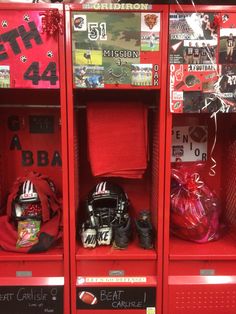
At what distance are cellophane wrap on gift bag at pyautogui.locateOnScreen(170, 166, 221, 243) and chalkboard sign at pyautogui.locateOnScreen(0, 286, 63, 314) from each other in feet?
2.49

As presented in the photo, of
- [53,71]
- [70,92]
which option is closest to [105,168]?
[70,92]

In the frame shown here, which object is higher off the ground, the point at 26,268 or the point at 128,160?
the point at 128,160

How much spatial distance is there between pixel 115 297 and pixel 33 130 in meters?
1.13

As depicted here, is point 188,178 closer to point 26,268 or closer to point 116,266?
point 116,266

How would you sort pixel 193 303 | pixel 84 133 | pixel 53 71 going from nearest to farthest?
1. pixel 53 71
2. pixel 193 303
3. pixel 84 133

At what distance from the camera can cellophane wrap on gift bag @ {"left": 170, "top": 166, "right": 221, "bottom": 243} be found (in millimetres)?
1652

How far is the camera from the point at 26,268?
1546mm

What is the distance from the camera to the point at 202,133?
6.20 feet

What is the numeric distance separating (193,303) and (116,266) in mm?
454

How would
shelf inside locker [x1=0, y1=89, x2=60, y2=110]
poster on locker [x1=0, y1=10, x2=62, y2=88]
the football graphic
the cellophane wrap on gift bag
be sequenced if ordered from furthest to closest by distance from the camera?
1. shelf inside locker [x1=0, y1=89, x2=60, y2=110]
2. the cellophane wrap on gift bag
3. the football graphic
4. poster on locker [x1=0, y1=10, x2=62, y2=88]

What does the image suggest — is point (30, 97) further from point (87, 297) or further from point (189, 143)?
point (87, 297)

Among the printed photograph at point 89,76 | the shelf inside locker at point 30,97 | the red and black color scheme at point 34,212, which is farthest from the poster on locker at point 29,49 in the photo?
the red and black color scheme at point 34,212

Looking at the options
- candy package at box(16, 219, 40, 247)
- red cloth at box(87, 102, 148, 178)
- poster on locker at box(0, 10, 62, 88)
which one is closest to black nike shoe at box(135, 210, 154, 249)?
red cloth at box(87, 102, 148, 178)

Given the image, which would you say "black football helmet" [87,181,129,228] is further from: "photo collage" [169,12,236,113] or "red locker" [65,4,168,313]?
"photo collage" [169,12,236,113]
